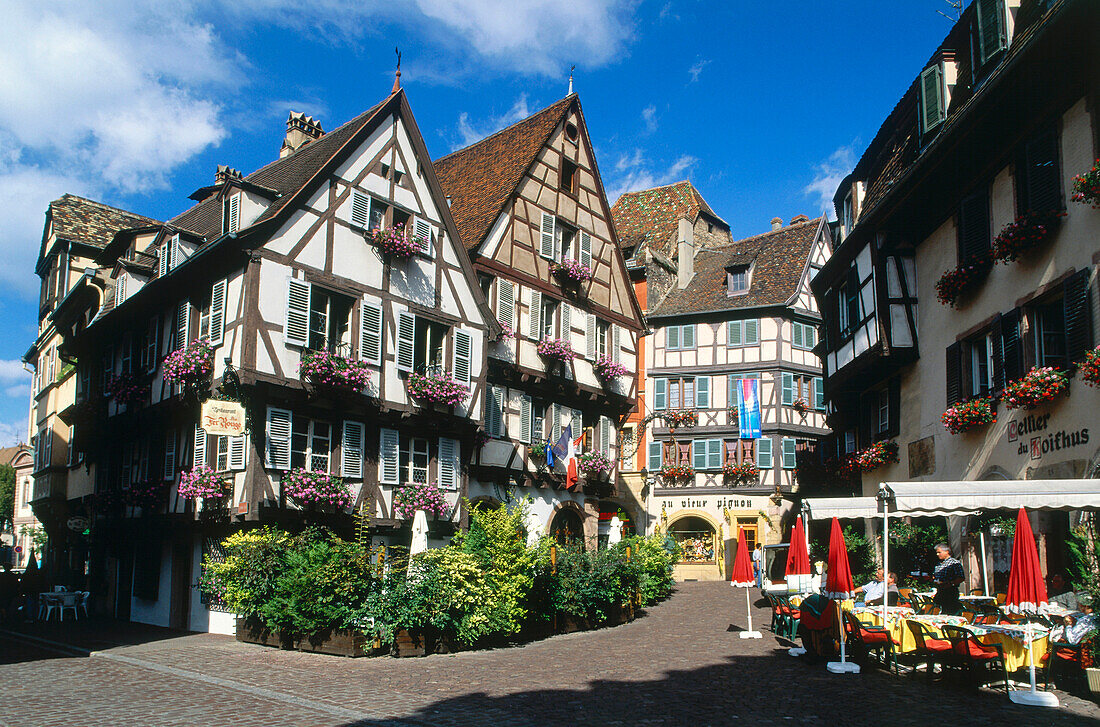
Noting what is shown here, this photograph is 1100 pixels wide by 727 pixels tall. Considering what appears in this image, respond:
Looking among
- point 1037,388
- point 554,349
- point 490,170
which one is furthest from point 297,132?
point 1037,388

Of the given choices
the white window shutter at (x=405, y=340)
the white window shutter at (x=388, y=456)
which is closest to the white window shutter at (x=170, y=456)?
the white window shutter at (x=388, y=456)

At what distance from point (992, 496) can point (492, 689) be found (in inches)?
293

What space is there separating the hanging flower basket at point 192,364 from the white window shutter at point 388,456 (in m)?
3.89

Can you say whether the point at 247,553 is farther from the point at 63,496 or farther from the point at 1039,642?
the point at 63,496

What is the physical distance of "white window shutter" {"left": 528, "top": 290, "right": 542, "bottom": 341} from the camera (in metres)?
26.1

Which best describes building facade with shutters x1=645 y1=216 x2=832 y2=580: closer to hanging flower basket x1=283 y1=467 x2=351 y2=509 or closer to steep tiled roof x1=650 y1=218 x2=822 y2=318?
steep tiled roof x1=650 y1=218 x2=822 y2=318

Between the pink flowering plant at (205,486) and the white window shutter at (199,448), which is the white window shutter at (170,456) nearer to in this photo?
the white window shutter at (199,448)

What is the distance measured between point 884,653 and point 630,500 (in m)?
22.9

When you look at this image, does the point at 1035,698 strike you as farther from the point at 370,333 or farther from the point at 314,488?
the point at 370,333

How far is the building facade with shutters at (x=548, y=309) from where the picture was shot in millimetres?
25188

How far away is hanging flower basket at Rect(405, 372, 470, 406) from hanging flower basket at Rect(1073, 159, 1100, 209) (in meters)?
13.0

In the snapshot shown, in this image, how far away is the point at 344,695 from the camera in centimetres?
1116

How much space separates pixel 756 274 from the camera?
40094 mm

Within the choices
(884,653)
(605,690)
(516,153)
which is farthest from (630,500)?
(605,690)
